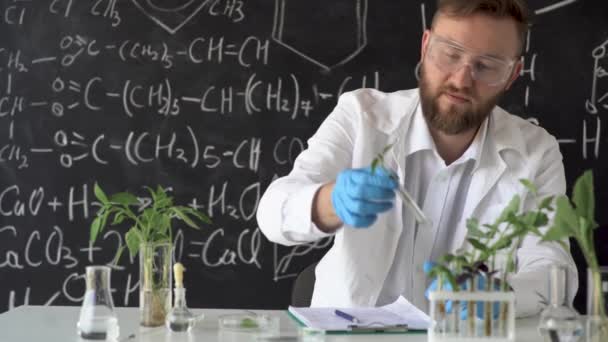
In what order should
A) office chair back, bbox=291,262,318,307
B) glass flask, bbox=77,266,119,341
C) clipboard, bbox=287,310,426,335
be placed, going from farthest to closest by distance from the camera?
office chair back, bbox=291,262,318,307, clipboard, bbox=287,310,426,335, glass flask, bbox=77,266,119,341

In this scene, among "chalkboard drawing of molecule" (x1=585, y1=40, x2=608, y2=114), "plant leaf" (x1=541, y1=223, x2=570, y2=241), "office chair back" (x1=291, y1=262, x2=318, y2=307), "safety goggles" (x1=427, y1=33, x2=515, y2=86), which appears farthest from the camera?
"chalkboard drawing of molecule" (x1=585, y1=40, x2=608, y2=114)

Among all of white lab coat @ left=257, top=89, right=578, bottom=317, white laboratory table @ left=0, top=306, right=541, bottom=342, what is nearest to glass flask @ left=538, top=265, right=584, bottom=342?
white laboratory table @ left=0, top=306, right=541, bottom=342

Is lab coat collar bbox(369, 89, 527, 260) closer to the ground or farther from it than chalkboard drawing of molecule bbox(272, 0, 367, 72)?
closer to the ground

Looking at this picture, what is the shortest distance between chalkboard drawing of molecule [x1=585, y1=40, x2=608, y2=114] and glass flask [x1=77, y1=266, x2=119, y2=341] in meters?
2.32

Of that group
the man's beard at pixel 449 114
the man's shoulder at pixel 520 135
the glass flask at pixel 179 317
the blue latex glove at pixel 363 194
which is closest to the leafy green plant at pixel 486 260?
the blue latex glove at pixel 363 194

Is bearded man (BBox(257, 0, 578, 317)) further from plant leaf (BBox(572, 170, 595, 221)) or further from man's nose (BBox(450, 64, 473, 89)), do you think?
plant leaf (BBox(572, 170, 595, 221))

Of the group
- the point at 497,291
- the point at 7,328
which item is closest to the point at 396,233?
the point at 497,291

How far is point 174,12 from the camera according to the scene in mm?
3400

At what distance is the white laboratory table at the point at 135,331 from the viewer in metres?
1.63

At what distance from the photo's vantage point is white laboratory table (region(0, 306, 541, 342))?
1.63 metres

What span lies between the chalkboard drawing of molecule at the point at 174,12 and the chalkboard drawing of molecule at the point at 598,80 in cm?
153

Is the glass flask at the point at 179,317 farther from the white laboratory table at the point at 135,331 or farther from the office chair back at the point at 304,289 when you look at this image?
the office chair back at the point at 304,289

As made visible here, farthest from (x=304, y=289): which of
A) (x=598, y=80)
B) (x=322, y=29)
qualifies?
(x=598, y=80)

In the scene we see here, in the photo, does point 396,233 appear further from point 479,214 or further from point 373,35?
point 373,35
